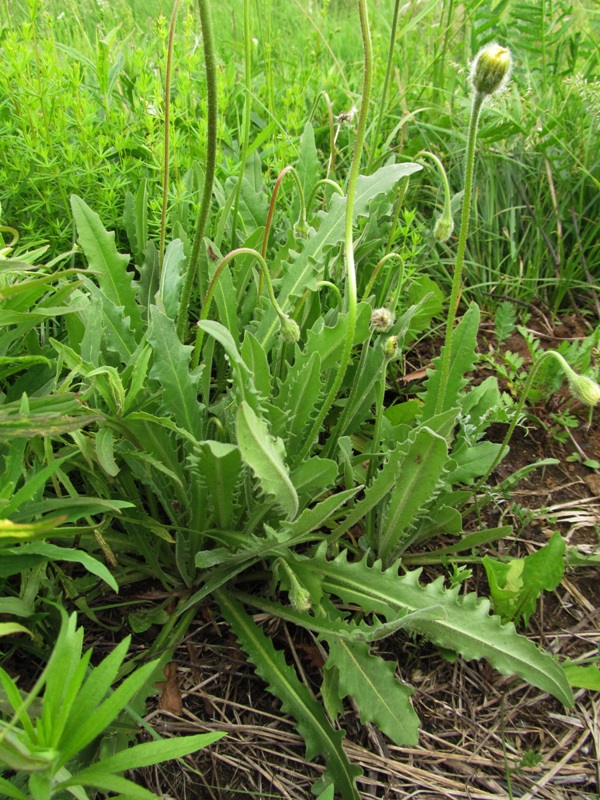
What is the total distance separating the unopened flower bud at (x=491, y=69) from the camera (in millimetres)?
1125

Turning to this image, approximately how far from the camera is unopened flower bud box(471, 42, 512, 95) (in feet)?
3.69

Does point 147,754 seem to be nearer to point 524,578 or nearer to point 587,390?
point 524,578

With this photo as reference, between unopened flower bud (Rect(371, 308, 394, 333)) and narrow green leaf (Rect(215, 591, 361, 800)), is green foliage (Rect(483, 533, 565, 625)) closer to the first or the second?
narrow green leaf (Rect(215, 591, 361, 800))

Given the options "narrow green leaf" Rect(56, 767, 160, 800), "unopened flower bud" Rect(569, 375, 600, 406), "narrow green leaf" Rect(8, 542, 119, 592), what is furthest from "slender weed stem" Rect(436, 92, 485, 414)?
"narrow green leaf" Rect(56, 767, 160, 800)

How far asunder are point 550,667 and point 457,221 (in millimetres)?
1782

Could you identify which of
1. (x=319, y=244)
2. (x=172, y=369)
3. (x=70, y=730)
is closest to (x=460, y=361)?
(x=319, y=244)

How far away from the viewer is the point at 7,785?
0.89 metres

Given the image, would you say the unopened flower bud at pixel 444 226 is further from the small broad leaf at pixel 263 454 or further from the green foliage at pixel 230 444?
the small broad leaf at pixel 263 454

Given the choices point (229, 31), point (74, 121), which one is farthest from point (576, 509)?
point (229, 31)

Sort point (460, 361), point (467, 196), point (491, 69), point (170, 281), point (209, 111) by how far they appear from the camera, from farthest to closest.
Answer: point (460, 361) < point (170, 281) < point (467, 196) < point (491, 69) < point (209, 111)

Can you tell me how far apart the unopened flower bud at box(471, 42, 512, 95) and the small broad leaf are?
0.70 m

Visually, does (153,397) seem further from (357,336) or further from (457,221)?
(457,221)

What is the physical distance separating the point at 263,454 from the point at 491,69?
2.54 ft

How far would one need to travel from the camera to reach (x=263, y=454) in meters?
1.18
